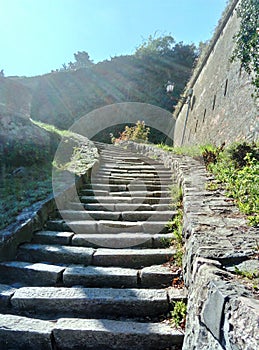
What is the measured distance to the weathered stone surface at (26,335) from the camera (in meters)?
1.92

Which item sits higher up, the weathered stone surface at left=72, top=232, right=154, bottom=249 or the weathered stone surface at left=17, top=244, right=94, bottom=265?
the weathered stone surface at left=72, top=232, right=154, bottom=249

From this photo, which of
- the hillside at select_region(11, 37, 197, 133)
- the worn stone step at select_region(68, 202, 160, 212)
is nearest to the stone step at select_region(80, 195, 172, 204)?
the worn stone step at select_region(68, 202, 160, 212)

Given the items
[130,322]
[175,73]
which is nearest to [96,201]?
[130,322]

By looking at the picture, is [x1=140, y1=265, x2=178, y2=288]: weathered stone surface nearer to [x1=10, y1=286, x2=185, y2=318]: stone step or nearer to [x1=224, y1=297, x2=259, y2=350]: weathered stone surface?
[x1=10, y1=286, x2=185, y2=318]: stone step

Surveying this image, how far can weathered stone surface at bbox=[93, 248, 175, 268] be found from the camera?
267 cm

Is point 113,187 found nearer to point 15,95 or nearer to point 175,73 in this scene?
point 15,95

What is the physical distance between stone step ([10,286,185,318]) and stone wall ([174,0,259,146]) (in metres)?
3.75

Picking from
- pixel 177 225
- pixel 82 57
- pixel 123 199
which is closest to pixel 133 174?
pixel 123 199

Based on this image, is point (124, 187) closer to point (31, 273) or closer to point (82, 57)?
point (31, 273)

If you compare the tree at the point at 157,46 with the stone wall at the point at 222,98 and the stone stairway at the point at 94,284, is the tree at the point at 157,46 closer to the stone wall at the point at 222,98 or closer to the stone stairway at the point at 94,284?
the stone wall at the point at 222,98

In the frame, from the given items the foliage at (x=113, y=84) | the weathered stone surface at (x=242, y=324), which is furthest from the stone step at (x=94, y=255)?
the foliage at (x=113, y=84)

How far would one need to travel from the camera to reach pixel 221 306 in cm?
115

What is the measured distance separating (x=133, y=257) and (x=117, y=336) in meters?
0.87

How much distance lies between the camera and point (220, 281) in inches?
51.3
